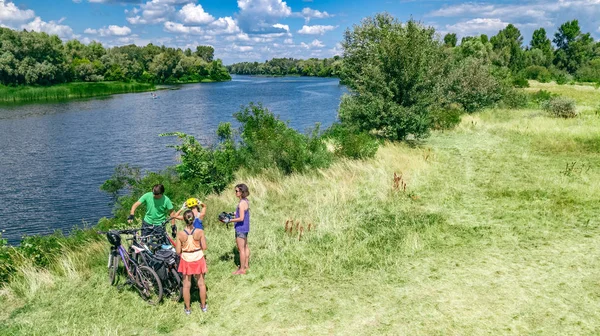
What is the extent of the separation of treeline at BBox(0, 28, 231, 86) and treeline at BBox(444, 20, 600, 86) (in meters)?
76.2

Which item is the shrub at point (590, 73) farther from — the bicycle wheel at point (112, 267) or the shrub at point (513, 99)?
the bicycle wheel at point (112, 267)

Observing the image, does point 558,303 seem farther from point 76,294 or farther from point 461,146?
point 461,146

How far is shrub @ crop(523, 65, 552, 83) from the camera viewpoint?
258 feet

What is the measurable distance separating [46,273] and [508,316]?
9.80 metres

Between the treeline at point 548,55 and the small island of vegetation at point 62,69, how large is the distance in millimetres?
70193

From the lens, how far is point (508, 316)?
7250mm

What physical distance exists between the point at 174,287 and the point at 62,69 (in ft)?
293

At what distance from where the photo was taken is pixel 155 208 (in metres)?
9.38

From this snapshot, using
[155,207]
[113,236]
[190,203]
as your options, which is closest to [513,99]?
[155,207]

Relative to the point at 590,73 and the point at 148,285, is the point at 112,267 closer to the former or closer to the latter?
the point at 148,285

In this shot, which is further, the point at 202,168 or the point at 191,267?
the point at 202,168

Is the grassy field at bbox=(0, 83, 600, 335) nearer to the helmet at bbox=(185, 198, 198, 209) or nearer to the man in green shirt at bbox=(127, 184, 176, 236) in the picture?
the man in green shirt at bbox=(127, 184, 176, 236)

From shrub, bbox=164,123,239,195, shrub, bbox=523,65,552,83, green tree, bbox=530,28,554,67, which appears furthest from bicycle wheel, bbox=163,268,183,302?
green tree, bbox=530,28,554,67

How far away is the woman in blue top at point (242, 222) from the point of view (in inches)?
341
